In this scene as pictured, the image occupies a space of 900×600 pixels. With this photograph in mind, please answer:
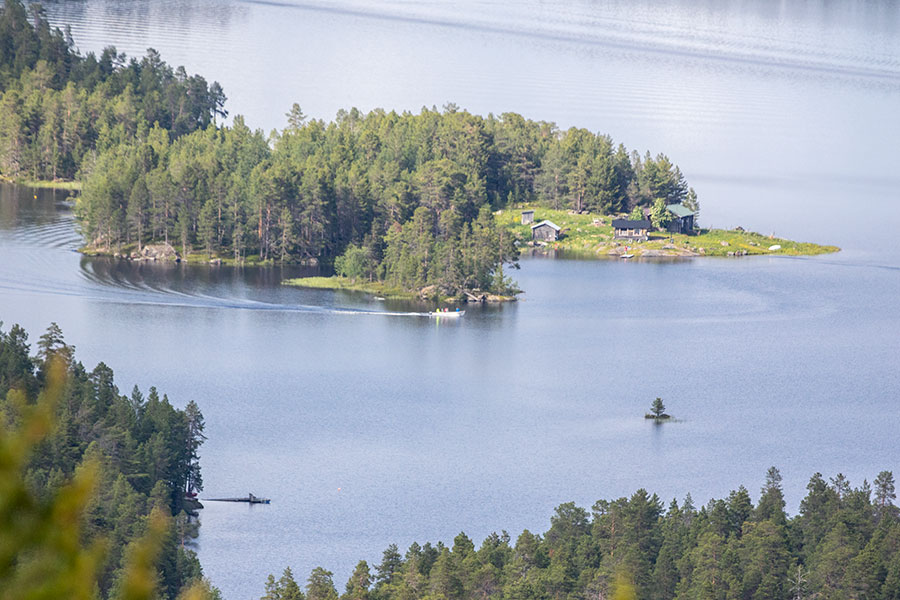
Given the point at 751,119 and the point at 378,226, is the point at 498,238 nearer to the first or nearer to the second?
the point at 378,226

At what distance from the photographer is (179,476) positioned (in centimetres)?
3412

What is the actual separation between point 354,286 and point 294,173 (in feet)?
33.3

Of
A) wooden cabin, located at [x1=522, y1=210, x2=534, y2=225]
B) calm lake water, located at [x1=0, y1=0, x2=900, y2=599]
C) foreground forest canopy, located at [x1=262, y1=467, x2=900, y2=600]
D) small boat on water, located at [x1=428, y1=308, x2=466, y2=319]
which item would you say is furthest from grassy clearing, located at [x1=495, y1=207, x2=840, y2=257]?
foreground forest canopy, located at [x1=262, y1=467, x2=900, y2=600]

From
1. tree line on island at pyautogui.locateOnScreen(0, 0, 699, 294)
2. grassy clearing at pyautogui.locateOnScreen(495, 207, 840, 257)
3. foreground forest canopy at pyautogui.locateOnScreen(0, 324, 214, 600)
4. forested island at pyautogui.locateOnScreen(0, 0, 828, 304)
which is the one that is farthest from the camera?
grassy clearing at pyautogui.locateOnScreen(495, 207, 840, 257)

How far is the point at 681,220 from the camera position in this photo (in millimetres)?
76125

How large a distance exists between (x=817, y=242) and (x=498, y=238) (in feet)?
66.7

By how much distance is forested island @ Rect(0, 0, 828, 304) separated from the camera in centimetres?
6512

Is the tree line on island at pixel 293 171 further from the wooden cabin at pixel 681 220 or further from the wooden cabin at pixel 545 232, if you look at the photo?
the wooden cabin at pixel 545 232

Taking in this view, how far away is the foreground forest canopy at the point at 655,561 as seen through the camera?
25.9 m

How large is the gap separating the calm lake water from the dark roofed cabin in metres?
3.98

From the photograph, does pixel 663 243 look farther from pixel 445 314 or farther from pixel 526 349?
pixel 526 349

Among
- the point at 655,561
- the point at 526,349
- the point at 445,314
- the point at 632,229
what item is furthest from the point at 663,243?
the point at 655,561

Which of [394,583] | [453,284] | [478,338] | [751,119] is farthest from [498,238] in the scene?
[751,119]

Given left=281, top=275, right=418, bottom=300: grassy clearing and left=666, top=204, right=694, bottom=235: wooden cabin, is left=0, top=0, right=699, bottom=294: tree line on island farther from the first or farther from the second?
left=666, top=204, right=694, bottom=235: wooden cabin
